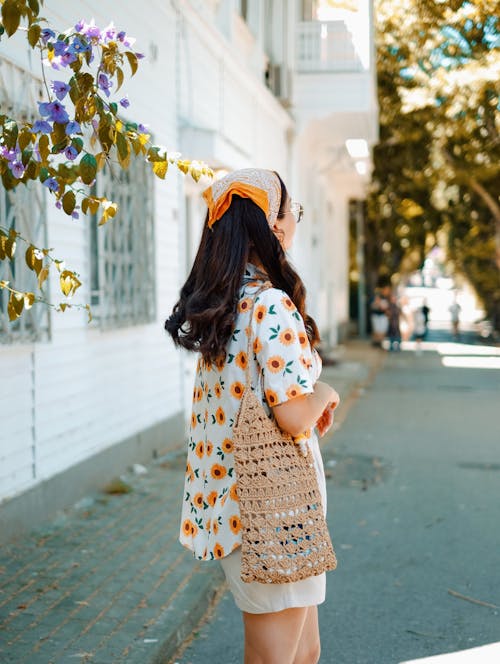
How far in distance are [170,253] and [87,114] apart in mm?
6968

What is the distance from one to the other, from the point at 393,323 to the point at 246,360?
989 inches

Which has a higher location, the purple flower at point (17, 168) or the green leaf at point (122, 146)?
the green leaf at point (122, 146)

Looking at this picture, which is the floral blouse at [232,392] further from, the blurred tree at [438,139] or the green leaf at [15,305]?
the blurred tree at [438,139]

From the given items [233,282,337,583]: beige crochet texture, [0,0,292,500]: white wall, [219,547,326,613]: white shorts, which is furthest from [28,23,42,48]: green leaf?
[0,0,292,500]: white wall

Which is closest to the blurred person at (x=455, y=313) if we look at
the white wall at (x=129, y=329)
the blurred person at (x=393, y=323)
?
the blurred person at (x=393, y=323)

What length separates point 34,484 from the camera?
6477 mm

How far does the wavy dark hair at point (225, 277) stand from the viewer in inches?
112

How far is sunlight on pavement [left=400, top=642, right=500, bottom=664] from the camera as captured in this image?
4473 millimetres

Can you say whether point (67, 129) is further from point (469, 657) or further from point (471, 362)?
point (471, 362)

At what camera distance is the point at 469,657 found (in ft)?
14.9

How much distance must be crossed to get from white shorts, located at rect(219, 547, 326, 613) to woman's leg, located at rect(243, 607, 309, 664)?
3 centimetres

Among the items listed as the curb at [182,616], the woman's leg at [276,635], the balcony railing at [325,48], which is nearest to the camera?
the woman's leg at [276,635]

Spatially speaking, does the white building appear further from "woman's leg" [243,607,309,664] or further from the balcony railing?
"woman's leg" [243,607,309,664]

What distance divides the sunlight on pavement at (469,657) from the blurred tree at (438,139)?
6996 mm
